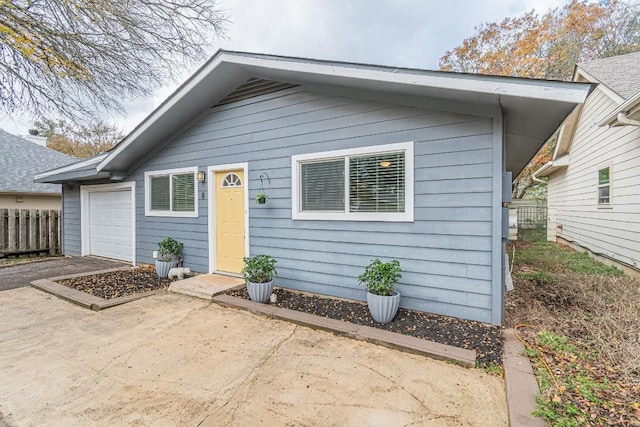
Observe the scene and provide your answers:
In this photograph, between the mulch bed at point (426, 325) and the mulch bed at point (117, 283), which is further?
the mulch bed at point (117, 283)

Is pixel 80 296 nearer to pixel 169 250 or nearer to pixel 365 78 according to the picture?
pixel 169 250

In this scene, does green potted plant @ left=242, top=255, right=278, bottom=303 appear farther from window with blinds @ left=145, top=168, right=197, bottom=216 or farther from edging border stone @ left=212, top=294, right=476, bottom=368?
window with blinds @ left=145, top=168, right=197, bottom=216

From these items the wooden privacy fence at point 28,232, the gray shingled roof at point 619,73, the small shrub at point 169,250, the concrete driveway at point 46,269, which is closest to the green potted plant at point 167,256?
the small shrub at point 169,250

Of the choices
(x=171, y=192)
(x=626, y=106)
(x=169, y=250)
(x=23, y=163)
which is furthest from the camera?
(x=23, y=163)

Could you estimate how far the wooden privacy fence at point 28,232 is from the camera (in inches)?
336

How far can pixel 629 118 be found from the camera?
15.8 ft

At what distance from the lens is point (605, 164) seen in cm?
672

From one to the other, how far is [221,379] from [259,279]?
1948 millimetres

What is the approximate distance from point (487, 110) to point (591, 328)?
2569mm

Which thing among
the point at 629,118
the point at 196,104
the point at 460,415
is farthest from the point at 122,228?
the point at 629,118

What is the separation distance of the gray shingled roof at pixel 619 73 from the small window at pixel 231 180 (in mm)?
7358

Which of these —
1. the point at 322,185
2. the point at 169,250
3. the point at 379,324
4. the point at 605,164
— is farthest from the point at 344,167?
the point at 605,164

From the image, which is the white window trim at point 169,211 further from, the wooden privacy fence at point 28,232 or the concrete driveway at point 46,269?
the wooden privacy fence at point 28,232

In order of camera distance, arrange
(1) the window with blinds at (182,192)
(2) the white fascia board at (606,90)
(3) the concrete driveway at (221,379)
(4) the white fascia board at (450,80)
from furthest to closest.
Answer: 1. (1) the window with blinds at (182,192)
2. (2) the white fascia board at (606,90)
3. (4) the white fascia board at (450,80)
4. (3) the concrete driveway at (221,379)
